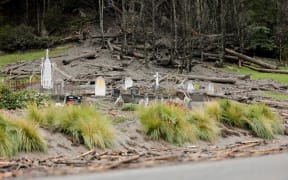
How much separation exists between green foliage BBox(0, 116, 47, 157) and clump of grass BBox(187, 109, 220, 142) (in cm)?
432

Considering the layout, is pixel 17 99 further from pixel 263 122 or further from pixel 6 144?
pixel 263 122

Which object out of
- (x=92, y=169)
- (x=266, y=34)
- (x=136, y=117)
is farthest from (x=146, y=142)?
(x=266, y=34)

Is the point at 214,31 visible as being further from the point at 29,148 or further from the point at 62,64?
the point at 29,148

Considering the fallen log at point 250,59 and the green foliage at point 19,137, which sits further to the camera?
Answer: the fallen log at point 250,59

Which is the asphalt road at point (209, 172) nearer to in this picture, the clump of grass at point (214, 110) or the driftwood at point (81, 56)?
the clump of grass at point (214, 110)

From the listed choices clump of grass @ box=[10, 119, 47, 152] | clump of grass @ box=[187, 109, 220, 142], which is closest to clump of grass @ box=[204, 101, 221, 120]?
clump of grass @ box=[187, 109, 220, 142]

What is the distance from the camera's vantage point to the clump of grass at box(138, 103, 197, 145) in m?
13.1

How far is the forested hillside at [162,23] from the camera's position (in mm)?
36438

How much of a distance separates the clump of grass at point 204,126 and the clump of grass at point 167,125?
279 millimetres

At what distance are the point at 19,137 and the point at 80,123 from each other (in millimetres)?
1666

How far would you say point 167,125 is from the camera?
13.3 m

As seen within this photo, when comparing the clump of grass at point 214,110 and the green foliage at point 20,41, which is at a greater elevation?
the green foliage at point 20,41

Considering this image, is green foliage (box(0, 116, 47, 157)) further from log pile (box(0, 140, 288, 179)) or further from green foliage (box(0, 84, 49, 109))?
green foliage (box(0, 84, 49, 109))

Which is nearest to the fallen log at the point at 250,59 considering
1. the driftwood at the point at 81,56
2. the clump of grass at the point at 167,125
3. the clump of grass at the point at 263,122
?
the driftwood at the point at 81,56
